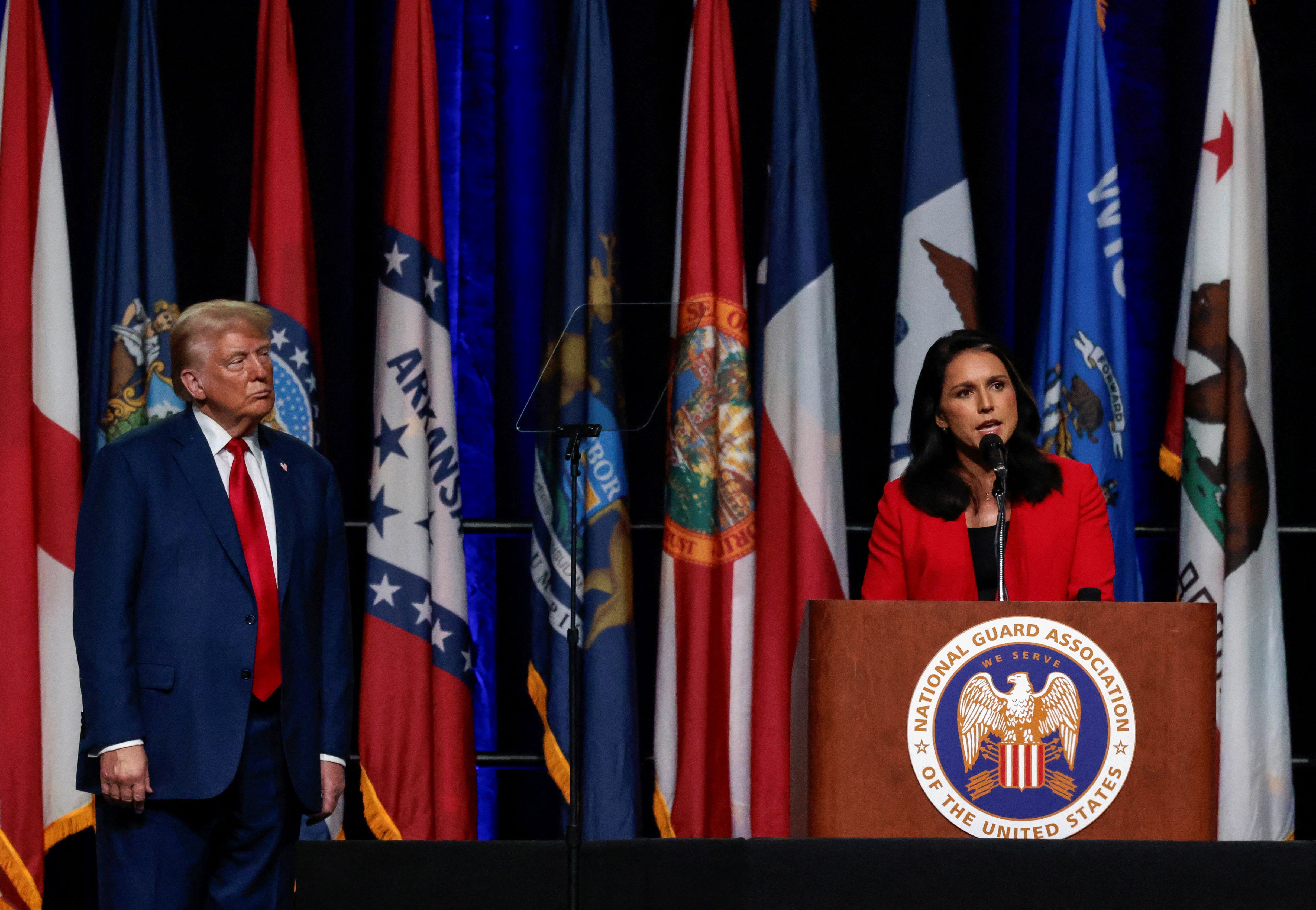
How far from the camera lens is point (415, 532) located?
11.9 feet

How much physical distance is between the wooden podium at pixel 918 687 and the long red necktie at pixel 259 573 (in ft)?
3.61

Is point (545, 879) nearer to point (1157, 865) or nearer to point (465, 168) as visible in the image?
point (1157, 865)

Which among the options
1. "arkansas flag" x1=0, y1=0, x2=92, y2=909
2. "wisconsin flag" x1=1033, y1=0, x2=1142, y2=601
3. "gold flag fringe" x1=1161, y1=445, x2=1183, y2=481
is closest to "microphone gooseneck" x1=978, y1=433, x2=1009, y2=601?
"wisconsin flag" x1=1033, y1=0, x2=1142, y2=601

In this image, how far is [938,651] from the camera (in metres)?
1.81

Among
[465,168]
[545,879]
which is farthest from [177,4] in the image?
[545,879]

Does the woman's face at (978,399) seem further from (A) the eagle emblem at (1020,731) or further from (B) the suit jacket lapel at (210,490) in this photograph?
(B) the suit jacket lapel at (210,490)

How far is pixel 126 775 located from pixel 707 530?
181cm

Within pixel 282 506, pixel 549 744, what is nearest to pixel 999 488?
pixel 282 506

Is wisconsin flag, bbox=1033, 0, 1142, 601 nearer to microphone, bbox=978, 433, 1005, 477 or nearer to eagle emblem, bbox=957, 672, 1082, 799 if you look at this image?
microphone, bbox=978, 433, 1005, 477

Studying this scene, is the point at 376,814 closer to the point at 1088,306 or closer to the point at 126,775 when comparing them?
the point at 126,775

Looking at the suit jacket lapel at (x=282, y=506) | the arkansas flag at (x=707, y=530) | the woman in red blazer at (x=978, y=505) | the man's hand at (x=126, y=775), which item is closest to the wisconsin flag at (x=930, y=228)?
the arkansas flag at (x=707, y=530)

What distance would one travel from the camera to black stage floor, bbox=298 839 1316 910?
174 centimetres

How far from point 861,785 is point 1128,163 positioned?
2.86 meters

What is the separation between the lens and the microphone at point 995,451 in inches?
81.0
